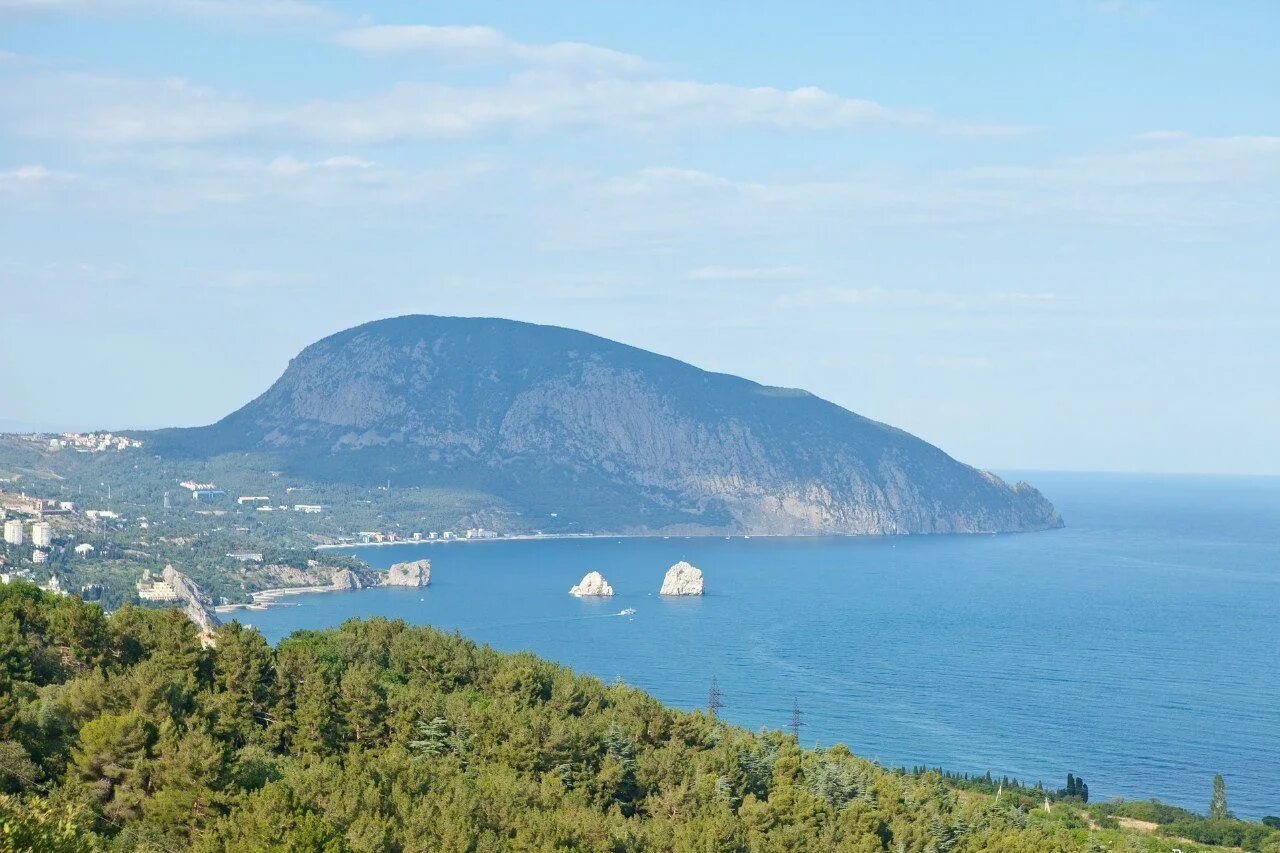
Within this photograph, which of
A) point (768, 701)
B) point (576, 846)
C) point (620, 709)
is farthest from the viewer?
point (768, 701)

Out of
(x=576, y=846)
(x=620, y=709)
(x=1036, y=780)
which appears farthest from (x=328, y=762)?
(x=1036, y=780)

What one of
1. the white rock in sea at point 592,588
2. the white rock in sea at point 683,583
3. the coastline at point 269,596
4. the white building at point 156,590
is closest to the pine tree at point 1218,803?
the white building at point 156,590

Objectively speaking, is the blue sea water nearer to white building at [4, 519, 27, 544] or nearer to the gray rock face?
the gray rock face

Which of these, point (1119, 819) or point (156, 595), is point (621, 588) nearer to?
point (156, 595)

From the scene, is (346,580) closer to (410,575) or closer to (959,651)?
(410,575)

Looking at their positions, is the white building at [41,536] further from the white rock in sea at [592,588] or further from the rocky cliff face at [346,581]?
the white rock in sea at [592,588]

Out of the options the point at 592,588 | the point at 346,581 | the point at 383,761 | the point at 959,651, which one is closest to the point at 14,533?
the point at 346,581
